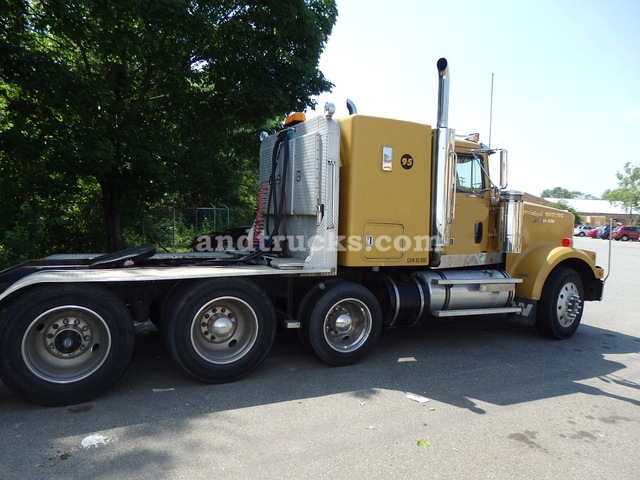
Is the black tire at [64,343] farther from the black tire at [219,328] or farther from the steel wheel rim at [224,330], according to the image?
the steel wheel rim at [224,330]

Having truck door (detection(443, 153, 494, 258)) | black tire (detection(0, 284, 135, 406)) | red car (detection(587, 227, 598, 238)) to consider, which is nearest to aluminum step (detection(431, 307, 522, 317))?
truck door (detection(443, 153, 494, 258))

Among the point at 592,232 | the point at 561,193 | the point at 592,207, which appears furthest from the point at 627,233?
the point at 561,193

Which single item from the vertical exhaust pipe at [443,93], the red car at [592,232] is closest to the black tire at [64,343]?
the vertical exhaust pipe at [443,93]

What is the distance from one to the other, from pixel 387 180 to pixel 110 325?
344 centimetres

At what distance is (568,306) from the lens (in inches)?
266

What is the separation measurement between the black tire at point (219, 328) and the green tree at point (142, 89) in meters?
5.11

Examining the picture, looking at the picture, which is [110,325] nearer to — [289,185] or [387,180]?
[289,185]

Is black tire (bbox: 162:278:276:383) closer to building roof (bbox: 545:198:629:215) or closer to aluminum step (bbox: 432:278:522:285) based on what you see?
aluminum step (bbox: 432:278:522:285)

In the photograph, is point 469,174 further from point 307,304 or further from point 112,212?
point 112,212

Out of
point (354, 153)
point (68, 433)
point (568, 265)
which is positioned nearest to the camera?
point (68, 433)

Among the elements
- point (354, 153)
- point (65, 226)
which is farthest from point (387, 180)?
point (65, 226)

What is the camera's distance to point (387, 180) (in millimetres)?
5430

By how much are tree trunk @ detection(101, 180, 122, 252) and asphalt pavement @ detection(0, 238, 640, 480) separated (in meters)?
5.62

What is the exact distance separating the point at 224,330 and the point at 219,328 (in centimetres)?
6
